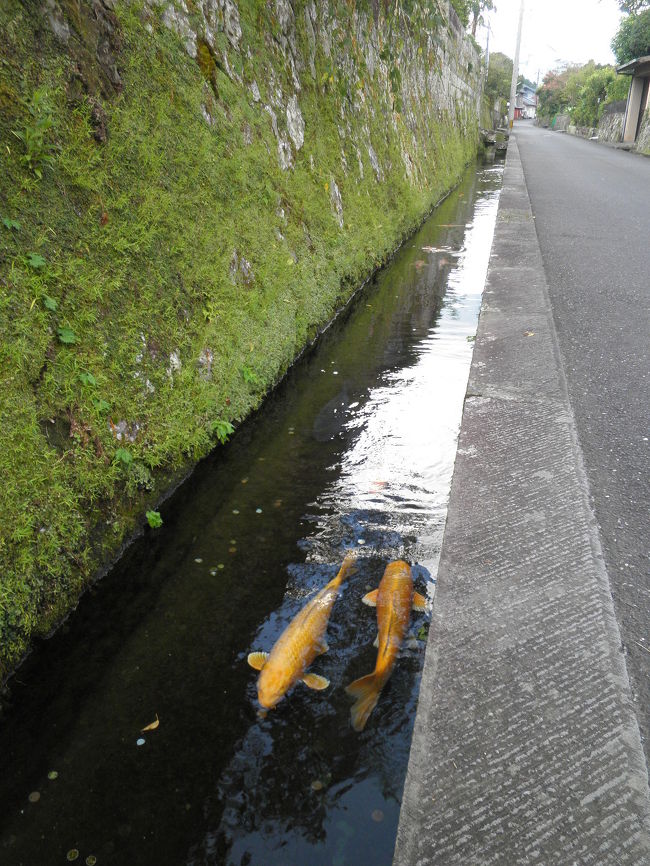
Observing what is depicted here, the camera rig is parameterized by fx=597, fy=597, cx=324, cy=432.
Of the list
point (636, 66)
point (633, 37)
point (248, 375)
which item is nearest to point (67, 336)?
point (248, 375)

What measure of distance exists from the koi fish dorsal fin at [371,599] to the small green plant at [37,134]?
272 centimetres

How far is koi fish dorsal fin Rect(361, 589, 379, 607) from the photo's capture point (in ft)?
9.29

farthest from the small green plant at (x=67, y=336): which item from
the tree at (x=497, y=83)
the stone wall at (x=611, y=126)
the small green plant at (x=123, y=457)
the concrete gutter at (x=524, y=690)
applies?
the tree at (x=497, y=83)

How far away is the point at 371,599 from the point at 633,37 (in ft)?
147

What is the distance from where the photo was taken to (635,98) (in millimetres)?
36344

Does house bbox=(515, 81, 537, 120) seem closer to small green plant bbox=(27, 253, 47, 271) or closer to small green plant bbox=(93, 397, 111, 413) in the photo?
small green plant bbox=(27, 253, 47, 271)

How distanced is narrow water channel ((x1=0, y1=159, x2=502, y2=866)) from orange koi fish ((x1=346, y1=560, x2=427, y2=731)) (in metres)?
0.04

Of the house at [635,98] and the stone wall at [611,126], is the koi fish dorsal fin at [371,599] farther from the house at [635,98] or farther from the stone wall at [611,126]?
the stone wall at [611,126]

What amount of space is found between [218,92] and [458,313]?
12.2ft

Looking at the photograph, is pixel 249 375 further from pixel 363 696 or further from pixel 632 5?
pixel 632 5

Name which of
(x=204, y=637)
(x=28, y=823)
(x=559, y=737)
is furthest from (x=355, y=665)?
(x=28, y=823)

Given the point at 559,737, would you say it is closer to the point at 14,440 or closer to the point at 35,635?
the point at 35,635

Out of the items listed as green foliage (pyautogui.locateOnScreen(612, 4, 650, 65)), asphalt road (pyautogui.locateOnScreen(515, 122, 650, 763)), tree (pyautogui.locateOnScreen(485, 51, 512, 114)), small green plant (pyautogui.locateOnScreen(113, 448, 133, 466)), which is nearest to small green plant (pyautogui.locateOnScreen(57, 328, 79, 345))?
small green plant (pyautogui.locateOnScreen(113, 448, 133, 466))

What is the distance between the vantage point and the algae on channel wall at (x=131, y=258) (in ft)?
9.03
